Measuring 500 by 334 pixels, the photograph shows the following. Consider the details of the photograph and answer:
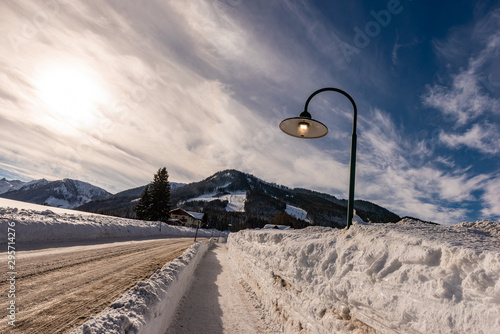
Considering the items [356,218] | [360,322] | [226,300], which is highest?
[356,218]

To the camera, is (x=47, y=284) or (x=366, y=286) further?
(x=47, y=284)

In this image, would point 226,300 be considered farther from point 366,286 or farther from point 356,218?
point 366,286

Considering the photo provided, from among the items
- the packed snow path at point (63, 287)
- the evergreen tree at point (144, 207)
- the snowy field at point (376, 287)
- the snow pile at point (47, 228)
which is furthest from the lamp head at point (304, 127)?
the evergreen tree at point (144, 207)

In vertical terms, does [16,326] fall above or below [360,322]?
below

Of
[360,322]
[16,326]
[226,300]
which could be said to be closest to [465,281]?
[360,322]

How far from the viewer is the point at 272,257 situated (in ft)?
22.7

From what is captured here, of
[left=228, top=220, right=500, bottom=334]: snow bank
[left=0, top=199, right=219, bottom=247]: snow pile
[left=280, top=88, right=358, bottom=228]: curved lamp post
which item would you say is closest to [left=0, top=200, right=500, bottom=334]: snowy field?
[left=228, top=220, right=500, bottom=334]: snow bank

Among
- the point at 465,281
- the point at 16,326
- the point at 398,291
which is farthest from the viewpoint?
the point at 16,326

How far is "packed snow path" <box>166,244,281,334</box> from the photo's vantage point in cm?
550

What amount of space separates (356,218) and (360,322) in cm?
255

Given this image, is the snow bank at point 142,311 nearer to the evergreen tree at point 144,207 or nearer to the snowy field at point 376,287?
the snowy field at point 376,287

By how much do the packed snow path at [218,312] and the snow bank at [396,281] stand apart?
1093 millimetres

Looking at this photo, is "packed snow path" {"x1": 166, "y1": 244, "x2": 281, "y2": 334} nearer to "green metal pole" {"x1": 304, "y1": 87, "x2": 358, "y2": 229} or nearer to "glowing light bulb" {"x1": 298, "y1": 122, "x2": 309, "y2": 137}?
"green metal pole" {"x1": 304, "y1": 87, "x2": 358, "y2": 229}

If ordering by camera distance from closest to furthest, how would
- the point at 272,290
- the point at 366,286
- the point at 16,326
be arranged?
the point at 366,286 → the point at 16,326 → the point at 272,290
